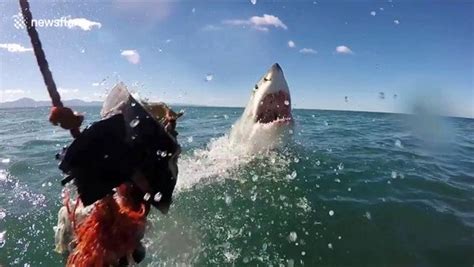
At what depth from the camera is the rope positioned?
220 cm

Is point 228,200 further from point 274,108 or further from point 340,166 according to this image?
point 340,166

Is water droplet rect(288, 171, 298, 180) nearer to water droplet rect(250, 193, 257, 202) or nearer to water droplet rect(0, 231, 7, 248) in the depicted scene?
water droplet rect(250, 193, 257, 202)

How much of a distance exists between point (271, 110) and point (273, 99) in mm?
231

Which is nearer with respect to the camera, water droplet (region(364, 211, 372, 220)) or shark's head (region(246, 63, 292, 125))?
water droplet (region(364, 211, 372, 220))

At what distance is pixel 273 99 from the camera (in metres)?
8.87

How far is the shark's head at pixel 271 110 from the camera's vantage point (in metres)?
8.82

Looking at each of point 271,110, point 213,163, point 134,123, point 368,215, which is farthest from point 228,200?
point 134,123

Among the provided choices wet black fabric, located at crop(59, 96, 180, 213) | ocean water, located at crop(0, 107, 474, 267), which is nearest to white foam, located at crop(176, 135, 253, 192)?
ocean water, located at crop(0, 107, 474, 267)

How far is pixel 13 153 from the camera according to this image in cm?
1363

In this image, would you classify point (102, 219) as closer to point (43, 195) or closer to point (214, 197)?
point (214, 197)

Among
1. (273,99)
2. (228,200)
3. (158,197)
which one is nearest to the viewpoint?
(158,197)

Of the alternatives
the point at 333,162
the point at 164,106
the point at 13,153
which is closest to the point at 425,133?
the point at 333,162

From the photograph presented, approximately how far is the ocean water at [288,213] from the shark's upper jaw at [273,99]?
0.56 m

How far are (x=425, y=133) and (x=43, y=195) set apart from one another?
14.7 metres
